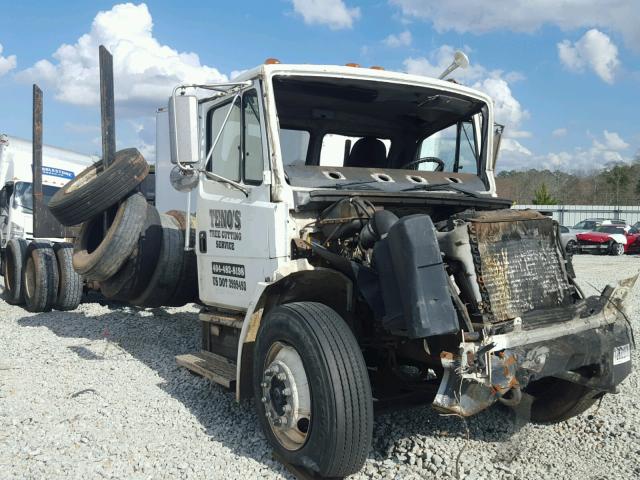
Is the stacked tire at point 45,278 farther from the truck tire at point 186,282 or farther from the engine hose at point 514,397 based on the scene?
the engine hose at point 514,397

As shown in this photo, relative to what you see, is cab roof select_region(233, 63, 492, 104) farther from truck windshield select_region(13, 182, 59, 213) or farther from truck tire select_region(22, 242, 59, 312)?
truck windshield select_region(13, 182, 59, 213)

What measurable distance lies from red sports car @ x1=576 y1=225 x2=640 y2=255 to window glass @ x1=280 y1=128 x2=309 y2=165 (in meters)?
23.7

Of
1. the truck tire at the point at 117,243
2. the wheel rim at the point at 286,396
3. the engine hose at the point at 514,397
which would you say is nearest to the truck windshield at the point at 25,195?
A: the truck tire at the point at 117,243

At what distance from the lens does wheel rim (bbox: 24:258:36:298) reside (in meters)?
9.96

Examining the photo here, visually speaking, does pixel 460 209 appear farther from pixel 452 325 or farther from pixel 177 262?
pixel 177 262

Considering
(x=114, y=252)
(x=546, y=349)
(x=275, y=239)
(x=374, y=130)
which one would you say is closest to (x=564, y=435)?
(x=546, y=349)

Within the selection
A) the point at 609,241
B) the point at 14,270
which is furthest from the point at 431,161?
the point at 609,241

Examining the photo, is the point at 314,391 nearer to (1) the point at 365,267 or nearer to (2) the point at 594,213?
(1) the point at 365,267

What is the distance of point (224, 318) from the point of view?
516cm

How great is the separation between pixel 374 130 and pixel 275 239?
1882 mm

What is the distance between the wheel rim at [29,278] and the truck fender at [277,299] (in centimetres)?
671

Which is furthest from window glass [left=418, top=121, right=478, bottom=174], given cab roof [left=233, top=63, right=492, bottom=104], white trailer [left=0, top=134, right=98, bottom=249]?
white trailer [left=0, top=134, right=98, bottom=249]

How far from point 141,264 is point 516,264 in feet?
13.7

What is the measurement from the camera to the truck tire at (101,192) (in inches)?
263
